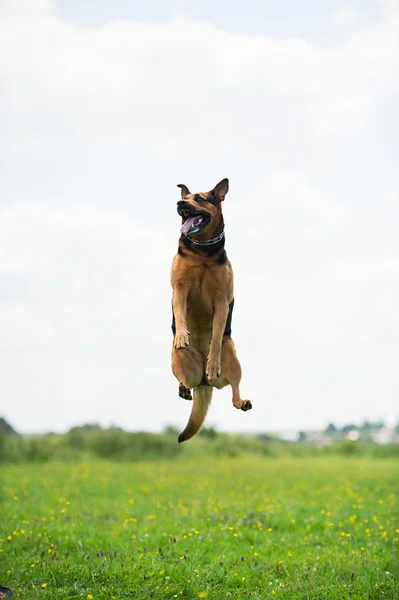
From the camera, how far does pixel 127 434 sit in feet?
103

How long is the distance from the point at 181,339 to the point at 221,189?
2.91 ft

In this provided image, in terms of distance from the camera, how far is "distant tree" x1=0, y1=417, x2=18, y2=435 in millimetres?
32156

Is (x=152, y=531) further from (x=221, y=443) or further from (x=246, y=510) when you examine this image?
(x=221, y=443)

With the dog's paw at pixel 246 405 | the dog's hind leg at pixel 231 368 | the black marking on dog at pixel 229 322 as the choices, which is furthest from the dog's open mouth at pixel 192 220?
the dog's paw at pixel 246 405

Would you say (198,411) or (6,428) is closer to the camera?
(198,411)

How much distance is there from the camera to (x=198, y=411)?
14.0 feet

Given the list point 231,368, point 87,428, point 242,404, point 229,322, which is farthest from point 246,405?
point 87,428

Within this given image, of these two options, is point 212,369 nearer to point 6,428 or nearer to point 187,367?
point 187,367

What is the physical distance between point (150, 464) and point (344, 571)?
18.7 meters

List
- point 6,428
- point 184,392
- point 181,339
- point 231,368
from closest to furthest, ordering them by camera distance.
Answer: point 181,339 < point 184,392 < point 231,368 < point 6,428

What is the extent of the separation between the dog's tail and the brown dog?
10.7 inches

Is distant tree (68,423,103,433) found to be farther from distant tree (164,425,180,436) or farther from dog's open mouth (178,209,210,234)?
dog's open mouth (178,209,210,234)

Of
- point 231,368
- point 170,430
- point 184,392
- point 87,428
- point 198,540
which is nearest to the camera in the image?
point 184,392

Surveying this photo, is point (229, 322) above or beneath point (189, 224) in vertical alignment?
beneath
